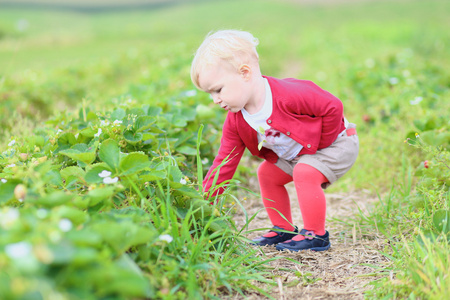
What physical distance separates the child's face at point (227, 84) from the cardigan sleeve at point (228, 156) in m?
0.19

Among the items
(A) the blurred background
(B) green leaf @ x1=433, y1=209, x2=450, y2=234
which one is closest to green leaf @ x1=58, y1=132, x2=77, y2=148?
(A) the blurred background

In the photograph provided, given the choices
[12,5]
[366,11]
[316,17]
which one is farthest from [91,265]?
[12,5]

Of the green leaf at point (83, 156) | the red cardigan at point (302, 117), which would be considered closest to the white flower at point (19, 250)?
the green leaf at point (83, 156)

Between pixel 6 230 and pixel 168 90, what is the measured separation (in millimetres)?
4183

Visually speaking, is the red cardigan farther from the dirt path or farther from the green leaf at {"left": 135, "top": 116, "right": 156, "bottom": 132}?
the dirt path

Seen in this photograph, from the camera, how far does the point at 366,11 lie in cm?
4159

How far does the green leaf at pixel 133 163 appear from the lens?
1.92m

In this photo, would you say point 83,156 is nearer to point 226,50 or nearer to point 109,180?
point 109,180

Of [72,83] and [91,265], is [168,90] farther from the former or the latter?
[91,265]

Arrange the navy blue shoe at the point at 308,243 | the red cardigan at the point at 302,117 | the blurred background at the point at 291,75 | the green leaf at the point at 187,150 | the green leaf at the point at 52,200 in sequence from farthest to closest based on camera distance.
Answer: the blurred background at the point at 291,75 → the green leaf at the point at 187,150 → the navy blue shoe at the point at 308,243 → the red cardigan at the point at 302,117 → the green leaf at the point at 52,200

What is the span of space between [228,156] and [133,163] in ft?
2.15

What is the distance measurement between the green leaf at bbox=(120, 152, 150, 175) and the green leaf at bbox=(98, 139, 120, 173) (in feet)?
0.11

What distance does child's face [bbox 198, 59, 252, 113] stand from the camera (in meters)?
2.22

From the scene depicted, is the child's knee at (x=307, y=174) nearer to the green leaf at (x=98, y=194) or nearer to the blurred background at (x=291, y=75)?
the blurred background at (x=291, y=75)
